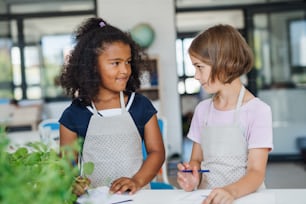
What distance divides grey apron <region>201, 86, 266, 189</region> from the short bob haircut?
0.06 meters

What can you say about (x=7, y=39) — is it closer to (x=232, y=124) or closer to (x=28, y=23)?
(x=28, y=23)

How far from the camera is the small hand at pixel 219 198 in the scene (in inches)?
25.7

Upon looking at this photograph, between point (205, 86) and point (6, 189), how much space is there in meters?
0.57

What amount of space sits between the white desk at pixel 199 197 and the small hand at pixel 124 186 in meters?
0.02

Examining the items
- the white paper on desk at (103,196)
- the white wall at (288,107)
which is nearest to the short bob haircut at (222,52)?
the white paper on desk at (103,196)

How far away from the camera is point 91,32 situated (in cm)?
91

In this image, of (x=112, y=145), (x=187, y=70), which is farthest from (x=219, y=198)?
(x=187, y=70)

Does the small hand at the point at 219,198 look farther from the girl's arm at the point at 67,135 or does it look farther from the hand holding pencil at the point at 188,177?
the girl's arm at the point at 67,135

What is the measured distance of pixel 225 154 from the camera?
0.83 m

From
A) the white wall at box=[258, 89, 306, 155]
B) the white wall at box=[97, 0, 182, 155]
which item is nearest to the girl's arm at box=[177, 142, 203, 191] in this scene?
the white wall at box=[97, 0, 182, 155]

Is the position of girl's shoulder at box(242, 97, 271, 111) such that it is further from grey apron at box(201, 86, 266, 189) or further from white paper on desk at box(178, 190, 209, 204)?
white paper on desk at box(178, 190, 209, 204)

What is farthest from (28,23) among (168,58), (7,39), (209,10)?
(209,10)

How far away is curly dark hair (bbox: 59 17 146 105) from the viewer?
Answer: 0.88 metres

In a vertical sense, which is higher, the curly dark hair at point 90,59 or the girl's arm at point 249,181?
the curly dark hair at point 90,59
